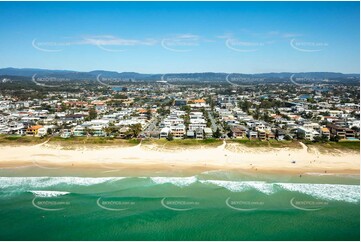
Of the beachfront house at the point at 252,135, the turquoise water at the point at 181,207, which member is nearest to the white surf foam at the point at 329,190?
the turquoise water at the point at 181,207

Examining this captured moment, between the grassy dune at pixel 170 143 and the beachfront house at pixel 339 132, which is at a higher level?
Result: the beachfront house at pixel 339 132

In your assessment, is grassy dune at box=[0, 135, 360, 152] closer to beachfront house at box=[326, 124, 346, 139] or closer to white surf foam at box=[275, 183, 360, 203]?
beachfront house at box=[326, 124, 346, 139]

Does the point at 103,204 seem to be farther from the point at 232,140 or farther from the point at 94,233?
the point at 232,140

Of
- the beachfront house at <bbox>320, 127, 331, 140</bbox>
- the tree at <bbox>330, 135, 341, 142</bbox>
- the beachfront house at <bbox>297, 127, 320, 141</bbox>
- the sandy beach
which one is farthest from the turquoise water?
the beachfront house at <bbox>320, 127, 331, 140</bbox>

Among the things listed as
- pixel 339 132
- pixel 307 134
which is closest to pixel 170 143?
pixel 307 134

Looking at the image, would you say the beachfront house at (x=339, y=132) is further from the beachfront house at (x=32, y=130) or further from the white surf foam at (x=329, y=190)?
the beachfront house at (x=32, y=130)

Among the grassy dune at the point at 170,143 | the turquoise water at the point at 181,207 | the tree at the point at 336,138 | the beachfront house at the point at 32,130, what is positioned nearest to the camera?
the turquoise water at the point at 181,207

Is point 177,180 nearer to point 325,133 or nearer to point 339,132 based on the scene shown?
point 325,133

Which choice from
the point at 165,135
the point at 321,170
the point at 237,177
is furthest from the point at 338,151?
the point at 165,135
